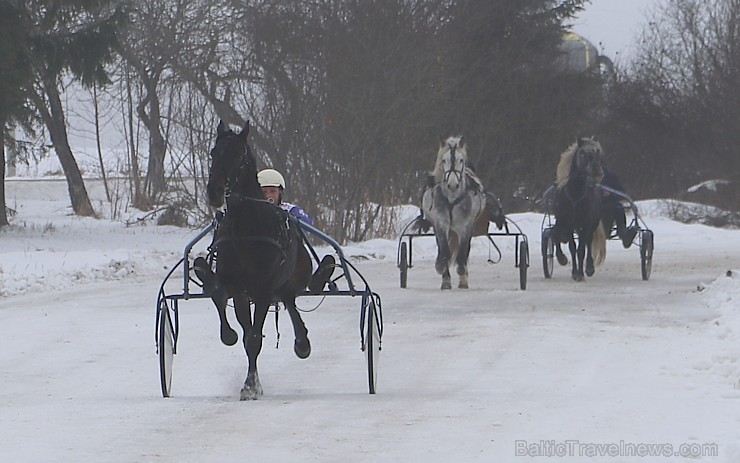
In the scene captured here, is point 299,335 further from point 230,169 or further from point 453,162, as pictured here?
point 453,162

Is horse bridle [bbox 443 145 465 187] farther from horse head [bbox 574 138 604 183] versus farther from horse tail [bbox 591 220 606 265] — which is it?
horse tail [bbox 591 220 606 265]

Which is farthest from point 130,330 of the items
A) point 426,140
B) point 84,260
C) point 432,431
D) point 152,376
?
point 426,140

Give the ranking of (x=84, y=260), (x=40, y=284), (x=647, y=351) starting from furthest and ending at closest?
(x=84, y=260)
(x=40, y=284)
(x=647, y=351)

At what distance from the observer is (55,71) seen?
27625mm

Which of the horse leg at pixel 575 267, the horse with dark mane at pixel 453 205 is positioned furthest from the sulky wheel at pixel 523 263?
the horse leg at pixel 575 267

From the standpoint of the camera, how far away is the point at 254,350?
9.20 metres

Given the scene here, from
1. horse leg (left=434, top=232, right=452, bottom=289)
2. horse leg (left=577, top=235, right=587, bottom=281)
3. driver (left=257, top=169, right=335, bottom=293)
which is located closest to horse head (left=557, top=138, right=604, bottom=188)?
horse leg (left=577, top=235, right=587, bottom=281)

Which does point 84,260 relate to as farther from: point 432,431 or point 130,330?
point 432,431

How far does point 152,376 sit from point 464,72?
1238 inches

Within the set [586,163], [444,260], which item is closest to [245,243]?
[444,260]

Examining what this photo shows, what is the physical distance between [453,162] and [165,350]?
8.79 m

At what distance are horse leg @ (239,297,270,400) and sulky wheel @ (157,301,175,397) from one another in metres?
0.52

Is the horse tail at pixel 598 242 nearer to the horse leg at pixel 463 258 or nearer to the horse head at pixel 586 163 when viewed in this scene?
the horse head at pixel 586 163

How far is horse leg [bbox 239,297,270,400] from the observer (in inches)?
358
